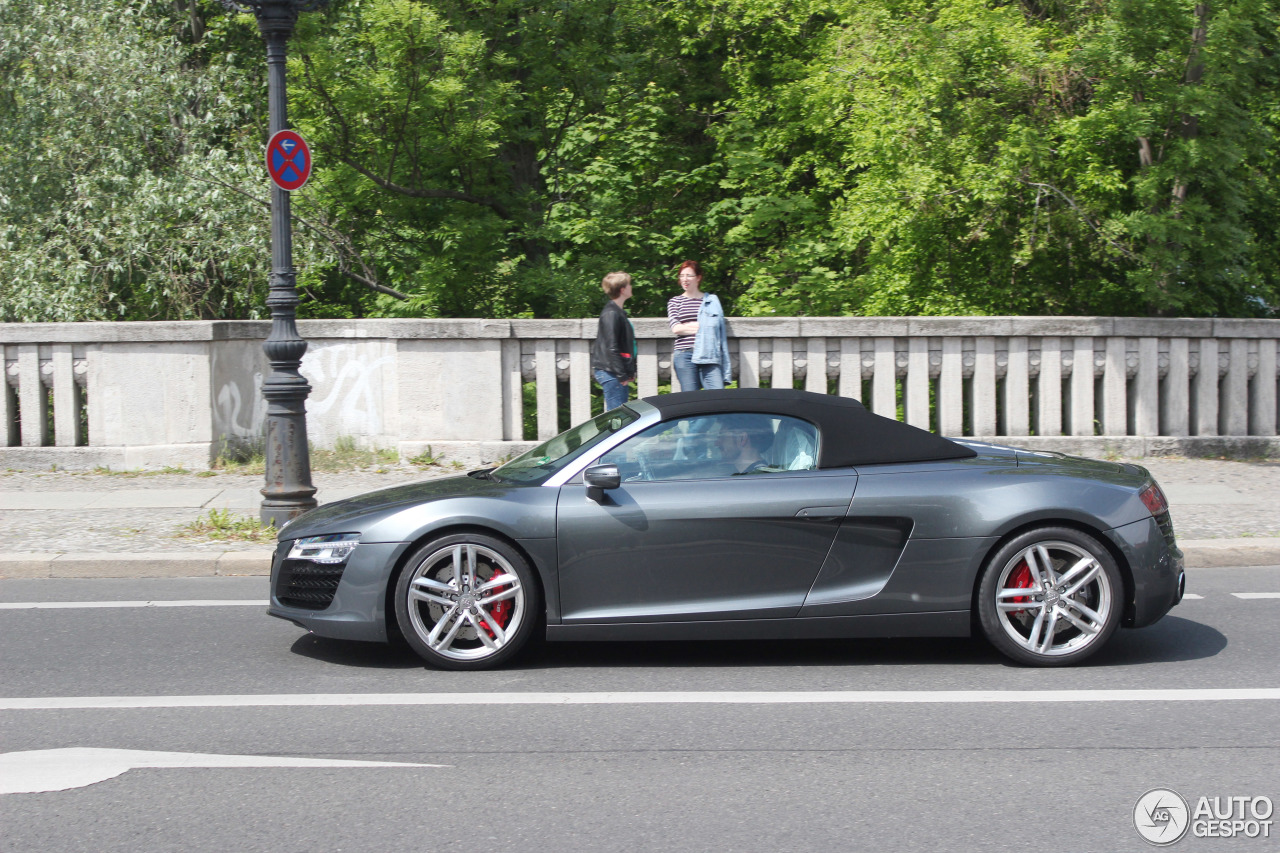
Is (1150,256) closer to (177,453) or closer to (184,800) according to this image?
(177,453)

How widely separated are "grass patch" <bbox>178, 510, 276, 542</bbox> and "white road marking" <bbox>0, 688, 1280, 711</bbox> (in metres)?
3.41

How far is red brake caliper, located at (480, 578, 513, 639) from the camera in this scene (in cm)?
577

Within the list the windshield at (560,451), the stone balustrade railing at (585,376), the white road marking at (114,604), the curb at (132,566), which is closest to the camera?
the windshield at (560,451)

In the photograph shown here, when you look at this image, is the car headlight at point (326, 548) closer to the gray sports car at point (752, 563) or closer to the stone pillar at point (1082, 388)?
the gray sports car at point (752, 563)

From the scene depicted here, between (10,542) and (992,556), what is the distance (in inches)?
272

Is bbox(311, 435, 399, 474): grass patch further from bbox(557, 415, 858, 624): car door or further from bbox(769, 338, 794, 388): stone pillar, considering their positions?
bbox(557, 415, 858, 624): car door

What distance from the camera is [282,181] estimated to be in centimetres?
873

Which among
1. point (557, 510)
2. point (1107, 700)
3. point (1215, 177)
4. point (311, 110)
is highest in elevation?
point (311, 110)

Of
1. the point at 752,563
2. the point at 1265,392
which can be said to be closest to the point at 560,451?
the point at 752,563

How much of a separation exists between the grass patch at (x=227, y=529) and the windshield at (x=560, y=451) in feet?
10.1

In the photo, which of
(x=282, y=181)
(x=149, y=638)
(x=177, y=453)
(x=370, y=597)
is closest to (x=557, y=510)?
(x=370, y=597)

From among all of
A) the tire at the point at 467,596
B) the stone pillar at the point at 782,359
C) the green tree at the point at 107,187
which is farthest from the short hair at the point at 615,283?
the green tree at the point at 107,187

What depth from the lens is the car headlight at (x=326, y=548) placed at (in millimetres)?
5777

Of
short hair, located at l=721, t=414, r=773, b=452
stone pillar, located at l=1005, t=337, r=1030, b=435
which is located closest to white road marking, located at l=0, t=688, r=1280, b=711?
short hair, located at l=721, t=414, r=773, b=452
